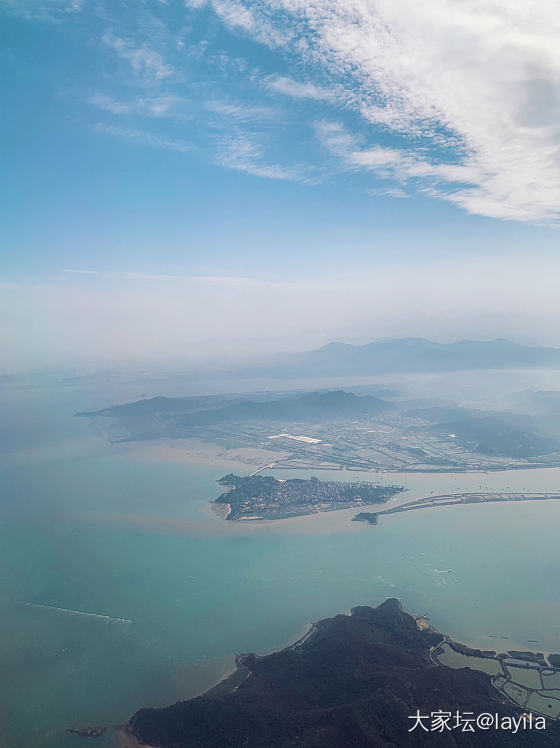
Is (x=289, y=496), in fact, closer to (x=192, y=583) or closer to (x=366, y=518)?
(x=366, y=518)

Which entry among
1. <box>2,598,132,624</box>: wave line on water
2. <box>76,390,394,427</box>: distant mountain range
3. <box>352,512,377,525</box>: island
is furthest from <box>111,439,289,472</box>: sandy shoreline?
<box>2,598,132,624</box>: wave line on water

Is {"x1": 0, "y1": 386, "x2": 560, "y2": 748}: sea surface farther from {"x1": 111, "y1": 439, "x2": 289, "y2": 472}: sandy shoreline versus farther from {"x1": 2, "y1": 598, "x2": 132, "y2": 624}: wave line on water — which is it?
{"x1": 111, "y1": 439, "x2": 289, "y2": 472}: sandy shoreline

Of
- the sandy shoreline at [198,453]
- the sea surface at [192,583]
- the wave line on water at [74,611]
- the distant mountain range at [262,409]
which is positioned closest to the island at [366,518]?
the sea surface at [192,583]

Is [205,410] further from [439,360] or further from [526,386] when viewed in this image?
[439,360]

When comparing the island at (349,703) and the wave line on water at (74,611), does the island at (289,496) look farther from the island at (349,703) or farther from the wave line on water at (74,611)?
the island at (349,703)

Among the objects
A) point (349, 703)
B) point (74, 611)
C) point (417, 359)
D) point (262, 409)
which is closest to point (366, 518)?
point (74, 611)
